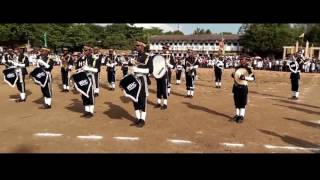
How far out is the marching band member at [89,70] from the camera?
36.3 ft

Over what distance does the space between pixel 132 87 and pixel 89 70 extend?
2.19m

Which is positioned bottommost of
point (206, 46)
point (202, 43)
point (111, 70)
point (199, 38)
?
point (111, 70)

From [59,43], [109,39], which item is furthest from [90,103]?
[109,39]

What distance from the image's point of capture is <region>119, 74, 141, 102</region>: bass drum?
9711 mm

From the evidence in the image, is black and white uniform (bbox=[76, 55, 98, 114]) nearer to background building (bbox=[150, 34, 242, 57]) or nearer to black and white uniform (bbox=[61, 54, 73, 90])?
black and white uniform (bbox=[61, 54, 73, 90])

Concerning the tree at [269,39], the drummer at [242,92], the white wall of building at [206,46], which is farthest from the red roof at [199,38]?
the drummer at [242,92]

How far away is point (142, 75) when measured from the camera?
997 cm

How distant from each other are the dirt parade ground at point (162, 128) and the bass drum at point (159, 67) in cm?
121

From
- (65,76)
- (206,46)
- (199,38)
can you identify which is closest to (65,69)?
(65,76)

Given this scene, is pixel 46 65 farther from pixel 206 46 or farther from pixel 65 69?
pixel 206 46

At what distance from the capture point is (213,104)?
46.2 ft

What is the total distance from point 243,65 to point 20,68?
8066mm
